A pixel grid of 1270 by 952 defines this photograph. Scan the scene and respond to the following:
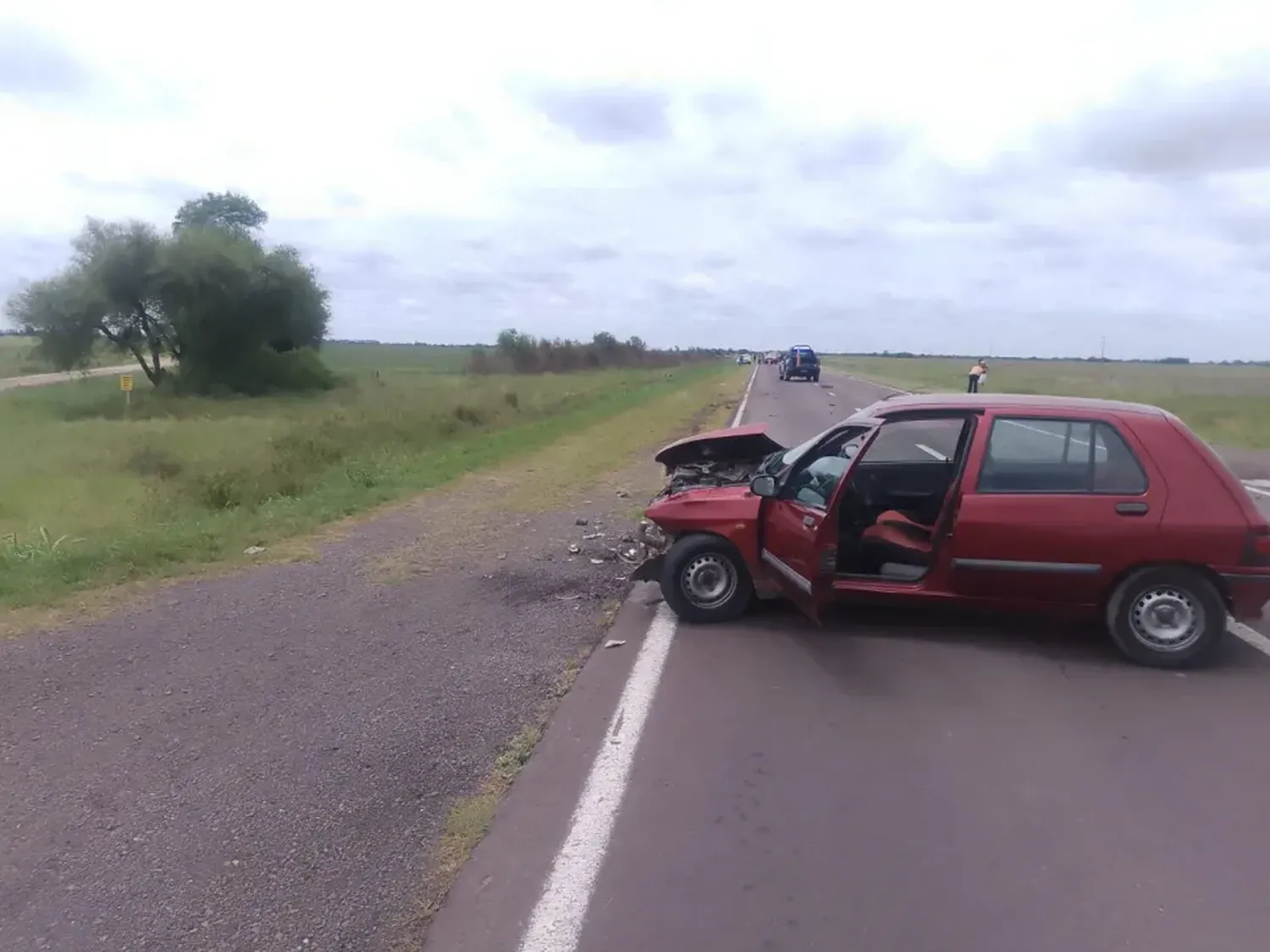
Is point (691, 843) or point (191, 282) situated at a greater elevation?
point (191, 282)

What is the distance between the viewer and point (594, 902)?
3436mm

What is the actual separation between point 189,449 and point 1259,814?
21328 millimetres

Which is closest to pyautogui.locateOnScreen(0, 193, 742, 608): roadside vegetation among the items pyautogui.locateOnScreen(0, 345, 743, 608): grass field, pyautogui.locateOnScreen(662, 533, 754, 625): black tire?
pyautogui.locateOnScreen(0, 345, 743, 608): grass field

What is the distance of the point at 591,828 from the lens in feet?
13.0

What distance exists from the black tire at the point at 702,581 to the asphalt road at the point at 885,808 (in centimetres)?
54

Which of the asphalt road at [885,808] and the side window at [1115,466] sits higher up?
the side window at [1115,466]

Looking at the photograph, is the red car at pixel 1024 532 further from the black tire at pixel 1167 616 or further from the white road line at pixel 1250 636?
the white road line at pixel 1250 636

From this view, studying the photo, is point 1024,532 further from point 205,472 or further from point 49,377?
point 49,377

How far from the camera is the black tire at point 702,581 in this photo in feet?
22.5

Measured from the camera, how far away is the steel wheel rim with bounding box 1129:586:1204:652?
232 inches

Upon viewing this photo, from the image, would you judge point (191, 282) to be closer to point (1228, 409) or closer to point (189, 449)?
point (189, 449)

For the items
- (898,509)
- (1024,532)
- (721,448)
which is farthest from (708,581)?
(1024,532)

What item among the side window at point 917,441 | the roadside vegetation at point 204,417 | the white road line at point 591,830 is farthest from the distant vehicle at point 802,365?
the white road line at point 591,830

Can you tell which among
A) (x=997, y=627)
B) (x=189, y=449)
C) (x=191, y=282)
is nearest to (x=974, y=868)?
(x=997, y=627)
